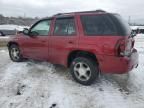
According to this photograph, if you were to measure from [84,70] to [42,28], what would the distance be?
6.81 ft

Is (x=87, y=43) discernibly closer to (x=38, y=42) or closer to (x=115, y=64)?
(x=115, y=64)

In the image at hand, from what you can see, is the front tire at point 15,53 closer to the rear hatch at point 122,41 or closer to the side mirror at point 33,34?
the side mirror at point 33,34

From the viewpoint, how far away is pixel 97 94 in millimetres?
4539

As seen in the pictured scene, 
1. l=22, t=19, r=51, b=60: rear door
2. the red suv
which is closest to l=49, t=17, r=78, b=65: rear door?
the red suv

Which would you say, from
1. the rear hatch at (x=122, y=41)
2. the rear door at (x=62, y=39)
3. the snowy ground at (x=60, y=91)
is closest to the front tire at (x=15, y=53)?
the snowy ground at (x=60, y=91)

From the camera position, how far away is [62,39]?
5434mm

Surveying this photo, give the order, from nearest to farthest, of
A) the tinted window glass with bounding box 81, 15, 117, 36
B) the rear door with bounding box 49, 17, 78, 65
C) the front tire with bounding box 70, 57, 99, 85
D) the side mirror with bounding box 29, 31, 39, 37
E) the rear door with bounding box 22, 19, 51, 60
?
the tinted window glass with bounding box 81, 15, 117, 36 → the front tire with bounding box 70, 57, 99, 85 → the rear door with bounding box 49, 17, 78, 65 → the rear door with bounding box 22, 19, 51, 60 → the side mirror with bounding box 29, 31, 39, 37

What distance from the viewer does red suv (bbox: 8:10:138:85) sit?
4520 millimetres

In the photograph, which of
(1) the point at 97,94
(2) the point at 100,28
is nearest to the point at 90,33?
(2) the point at 100,28

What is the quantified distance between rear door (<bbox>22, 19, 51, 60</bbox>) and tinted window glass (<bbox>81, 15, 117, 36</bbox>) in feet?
4.63

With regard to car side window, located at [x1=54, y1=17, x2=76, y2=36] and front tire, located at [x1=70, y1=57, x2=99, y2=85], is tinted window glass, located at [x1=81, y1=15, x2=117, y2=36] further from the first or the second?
front tire, located at [x1=70, y1=57, x2=99, y2=85]

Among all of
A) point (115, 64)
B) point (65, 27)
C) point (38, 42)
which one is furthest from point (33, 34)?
point (115, 64)

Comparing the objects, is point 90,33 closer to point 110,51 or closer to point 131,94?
point 110,51

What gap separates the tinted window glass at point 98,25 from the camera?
459 cm
